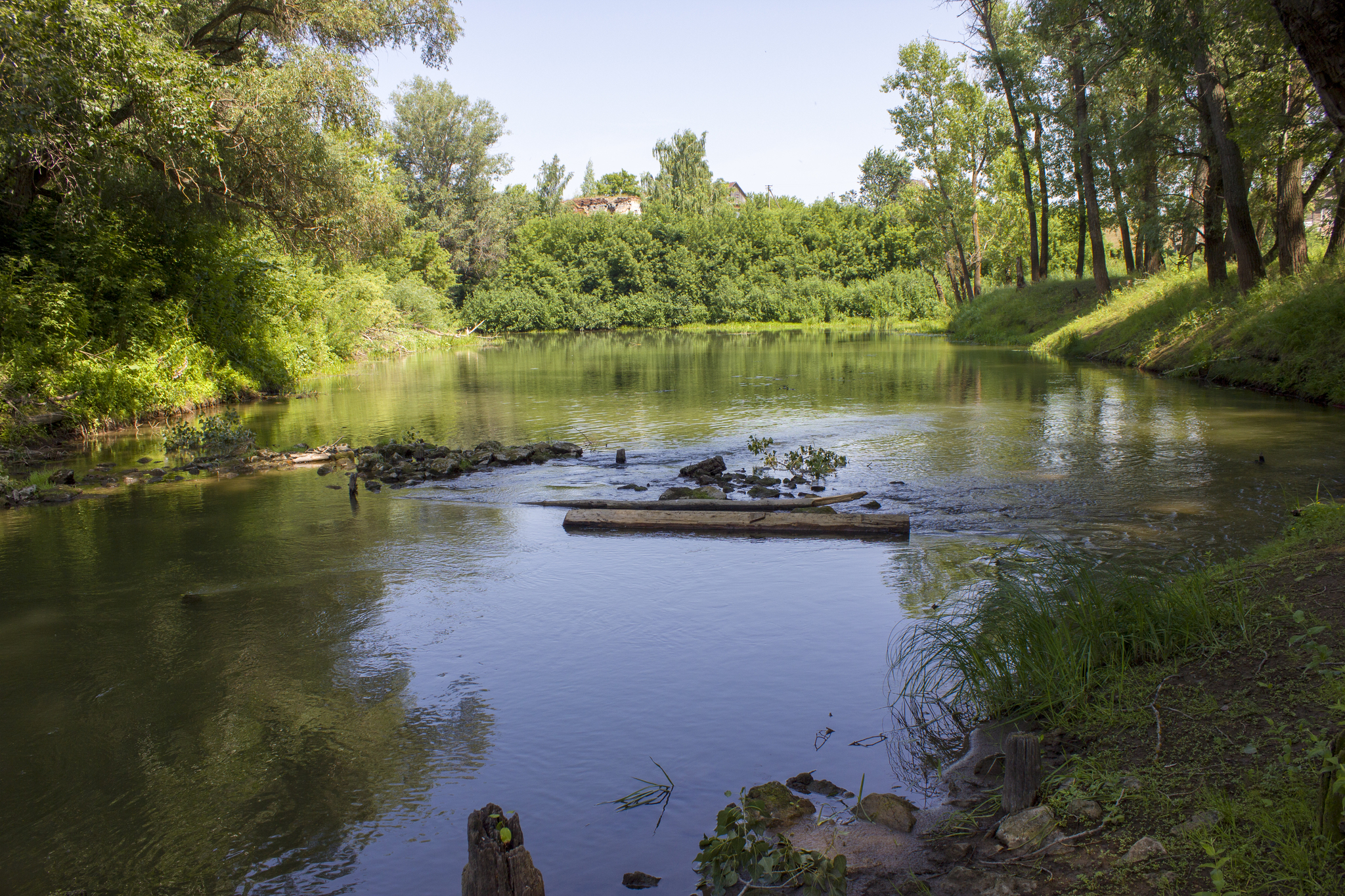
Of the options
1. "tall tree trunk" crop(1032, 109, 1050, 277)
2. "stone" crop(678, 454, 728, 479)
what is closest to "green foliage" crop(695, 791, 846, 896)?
"stone" crop(678, 454, 728, 479)

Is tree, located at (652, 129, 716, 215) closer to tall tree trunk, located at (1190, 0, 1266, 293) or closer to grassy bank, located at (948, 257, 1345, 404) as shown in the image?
grassy bank, located at (948, 257, 1345, 404)

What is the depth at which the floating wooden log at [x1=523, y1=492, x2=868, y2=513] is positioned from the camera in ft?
31.1

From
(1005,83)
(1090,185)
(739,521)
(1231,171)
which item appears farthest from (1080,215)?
(739,521)

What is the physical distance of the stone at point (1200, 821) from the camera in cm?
322

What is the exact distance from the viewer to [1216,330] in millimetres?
20641

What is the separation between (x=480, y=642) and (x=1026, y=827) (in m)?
4.09

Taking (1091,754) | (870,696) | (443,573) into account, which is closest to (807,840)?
(1091,754)

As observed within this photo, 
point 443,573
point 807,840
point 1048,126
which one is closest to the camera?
point 807,840

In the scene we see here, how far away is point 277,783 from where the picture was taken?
459cm

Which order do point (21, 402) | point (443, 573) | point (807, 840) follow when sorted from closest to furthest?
point (807, 840)
point (443, 573)
point (21, 402)

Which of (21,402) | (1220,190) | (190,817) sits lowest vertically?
(190,817)

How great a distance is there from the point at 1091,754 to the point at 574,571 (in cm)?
512

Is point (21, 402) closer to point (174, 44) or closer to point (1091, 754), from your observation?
point (174, 44)

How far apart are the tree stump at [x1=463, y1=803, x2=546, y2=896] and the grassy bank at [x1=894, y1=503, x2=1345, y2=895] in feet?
6.00
